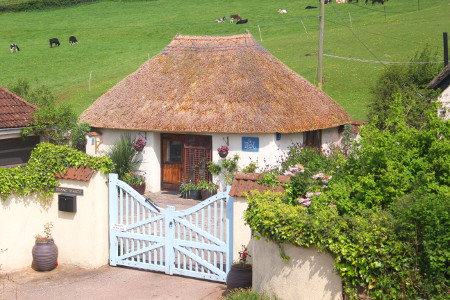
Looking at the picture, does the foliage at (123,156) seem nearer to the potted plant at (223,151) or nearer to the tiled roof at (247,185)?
the potted plant at (223,151)

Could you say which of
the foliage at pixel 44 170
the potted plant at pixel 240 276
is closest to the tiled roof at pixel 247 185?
the potted plant at pixel 240 276

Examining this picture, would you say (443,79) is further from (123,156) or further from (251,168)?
(123,156)

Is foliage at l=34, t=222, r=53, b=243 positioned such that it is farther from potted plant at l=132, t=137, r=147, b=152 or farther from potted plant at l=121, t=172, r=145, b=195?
potted plant at l=132, t=137, r=147, b=152

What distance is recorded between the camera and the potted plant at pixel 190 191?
19.7 m

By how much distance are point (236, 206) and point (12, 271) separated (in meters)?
4.64

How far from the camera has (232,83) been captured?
20.7 metres

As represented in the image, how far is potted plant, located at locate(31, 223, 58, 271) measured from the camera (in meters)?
11.0

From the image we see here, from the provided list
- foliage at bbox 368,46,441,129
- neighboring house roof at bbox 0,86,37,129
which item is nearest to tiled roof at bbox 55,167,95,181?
neighboring house roof at bbox 0,86,37,129

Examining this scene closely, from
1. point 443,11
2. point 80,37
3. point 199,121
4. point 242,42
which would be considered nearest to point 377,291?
point 199,121

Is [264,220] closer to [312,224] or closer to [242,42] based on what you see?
[312,224]

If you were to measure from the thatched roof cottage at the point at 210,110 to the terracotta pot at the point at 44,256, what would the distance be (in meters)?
9.07

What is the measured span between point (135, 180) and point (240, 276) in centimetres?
1155

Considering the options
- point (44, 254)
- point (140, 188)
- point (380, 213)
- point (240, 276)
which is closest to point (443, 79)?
point (140, 188)

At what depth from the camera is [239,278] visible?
Result: 30.5 ft
